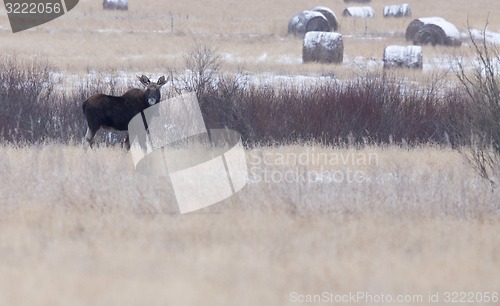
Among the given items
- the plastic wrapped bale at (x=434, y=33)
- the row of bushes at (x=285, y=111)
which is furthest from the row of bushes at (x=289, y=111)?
the plastic wrapped bale at (x=434, y=33)

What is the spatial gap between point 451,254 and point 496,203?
75.7 inches

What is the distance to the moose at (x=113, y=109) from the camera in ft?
45.5

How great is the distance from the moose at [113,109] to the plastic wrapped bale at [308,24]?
69.9 ft

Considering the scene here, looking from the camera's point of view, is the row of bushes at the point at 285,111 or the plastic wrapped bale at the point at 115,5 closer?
the row of bushes at the point at 285,111

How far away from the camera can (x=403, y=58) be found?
1006 inches

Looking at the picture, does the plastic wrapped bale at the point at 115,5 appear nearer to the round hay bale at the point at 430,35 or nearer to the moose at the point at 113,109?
the round hay bale at the point at 430,35

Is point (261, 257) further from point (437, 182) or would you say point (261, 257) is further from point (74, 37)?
point (74, 37)

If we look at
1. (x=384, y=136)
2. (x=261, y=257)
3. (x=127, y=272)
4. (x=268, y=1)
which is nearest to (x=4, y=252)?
(x=127, y=272)
